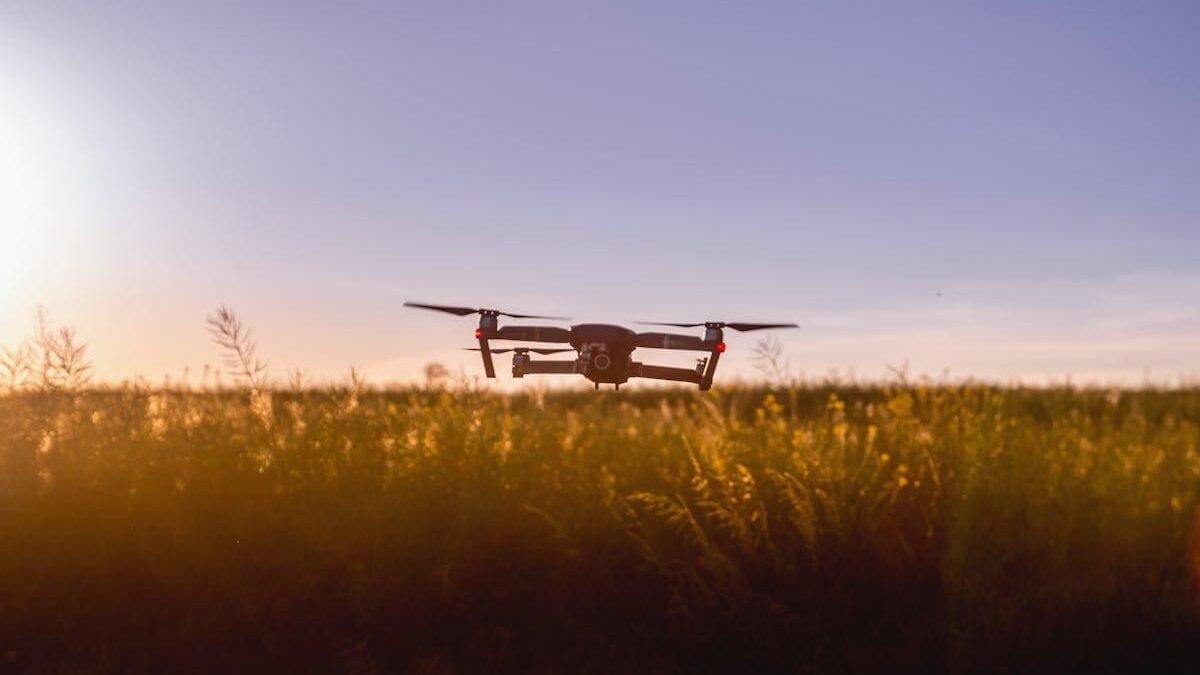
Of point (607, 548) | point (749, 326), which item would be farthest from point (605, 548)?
point (749, 326)

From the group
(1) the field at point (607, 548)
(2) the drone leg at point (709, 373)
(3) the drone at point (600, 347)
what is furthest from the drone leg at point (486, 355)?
(1) the field at point (607, 548)

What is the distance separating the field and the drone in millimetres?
1843

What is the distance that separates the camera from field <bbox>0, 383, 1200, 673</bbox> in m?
5.25

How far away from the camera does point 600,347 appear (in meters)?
3.83

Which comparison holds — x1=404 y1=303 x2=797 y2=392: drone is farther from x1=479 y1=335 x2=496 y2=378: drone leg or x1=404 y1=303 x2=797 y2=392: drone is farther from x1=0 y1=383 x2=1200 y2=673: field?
x1=0 y1=383 x2=1200 y2=673: field

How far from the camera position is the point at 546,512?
6219 millimetres

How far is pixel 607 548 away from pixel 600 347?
8.12 feet

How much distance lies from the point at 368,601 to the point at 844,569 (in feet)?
9.32

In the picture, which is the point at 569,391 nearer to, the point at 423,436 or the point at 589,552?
the point at 423,436

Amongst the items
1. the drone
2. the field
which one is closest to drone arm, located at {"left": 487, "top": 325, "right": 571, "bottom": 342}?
the drone

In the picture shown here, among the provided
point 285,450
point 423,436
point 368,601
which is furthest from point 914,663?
point 285,450

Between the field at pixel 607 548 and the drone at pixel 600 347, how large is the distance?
1.84 metres

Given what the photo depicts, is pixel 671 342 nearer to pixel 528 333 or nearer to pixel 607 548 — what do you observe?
pixel 528 333

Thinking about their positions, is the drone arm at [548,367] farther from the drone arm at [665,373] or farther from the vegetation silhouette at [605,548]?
the vegetation silhouette at [605,548]
